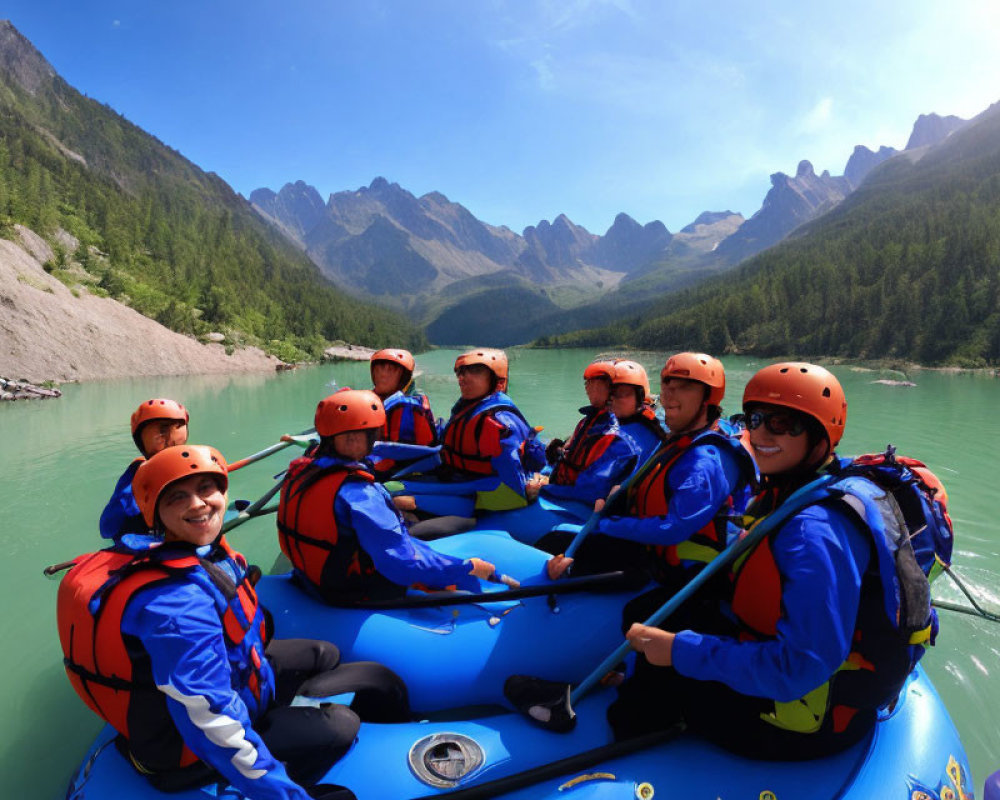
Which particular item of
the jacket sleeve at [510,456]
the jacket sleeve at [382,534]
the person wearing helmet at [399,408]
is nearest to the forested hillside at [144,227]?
the person wearing helmet at [399,408]

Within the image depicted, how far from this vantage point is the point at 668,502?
3531 millimetres

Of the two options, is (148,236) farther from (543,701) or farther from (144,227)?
(543,701)

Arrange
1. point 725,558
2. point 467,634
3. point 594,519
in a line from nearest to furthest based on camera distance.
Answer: point 725,558 < point 467,634 < point 594,519

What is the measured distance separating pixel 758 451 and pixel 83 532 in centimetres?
1015

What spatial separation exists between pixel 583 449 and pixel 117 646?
450 centimetres

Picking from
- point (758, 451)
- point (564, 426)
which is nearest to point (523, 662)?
point (758, 451)

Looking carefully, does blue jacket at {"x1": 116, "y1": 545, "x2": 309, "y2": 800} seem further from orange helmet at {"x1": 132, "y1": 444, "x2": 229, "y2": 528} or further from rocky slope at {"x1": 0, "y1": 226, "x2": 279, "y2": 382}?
rocky slope at {"x1": 0, "y1": 226, "x2": 279, "y2": 382}

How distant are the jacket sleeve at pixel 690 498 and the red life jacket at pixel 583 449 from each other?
1903 millimetres

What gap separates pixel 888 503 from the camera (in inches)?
77.4

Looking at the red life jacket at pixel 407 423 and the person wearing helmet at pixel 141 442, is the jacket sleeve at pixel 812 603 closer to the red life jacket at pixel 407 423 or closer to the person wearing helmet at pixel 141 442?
the person wearing helmet at pixel 141 442

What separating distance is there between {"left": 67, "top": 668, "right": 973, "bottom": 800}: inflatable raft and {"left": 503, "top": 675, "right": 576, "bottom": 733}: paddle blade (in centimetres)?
6

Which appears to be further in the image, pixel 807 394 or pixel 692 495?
pixel 692 495

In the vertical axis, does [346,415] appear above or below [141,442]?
above

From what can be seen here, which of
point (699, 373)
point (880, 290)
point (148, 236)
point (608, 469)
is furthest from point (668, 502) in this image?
point (880, 290)
